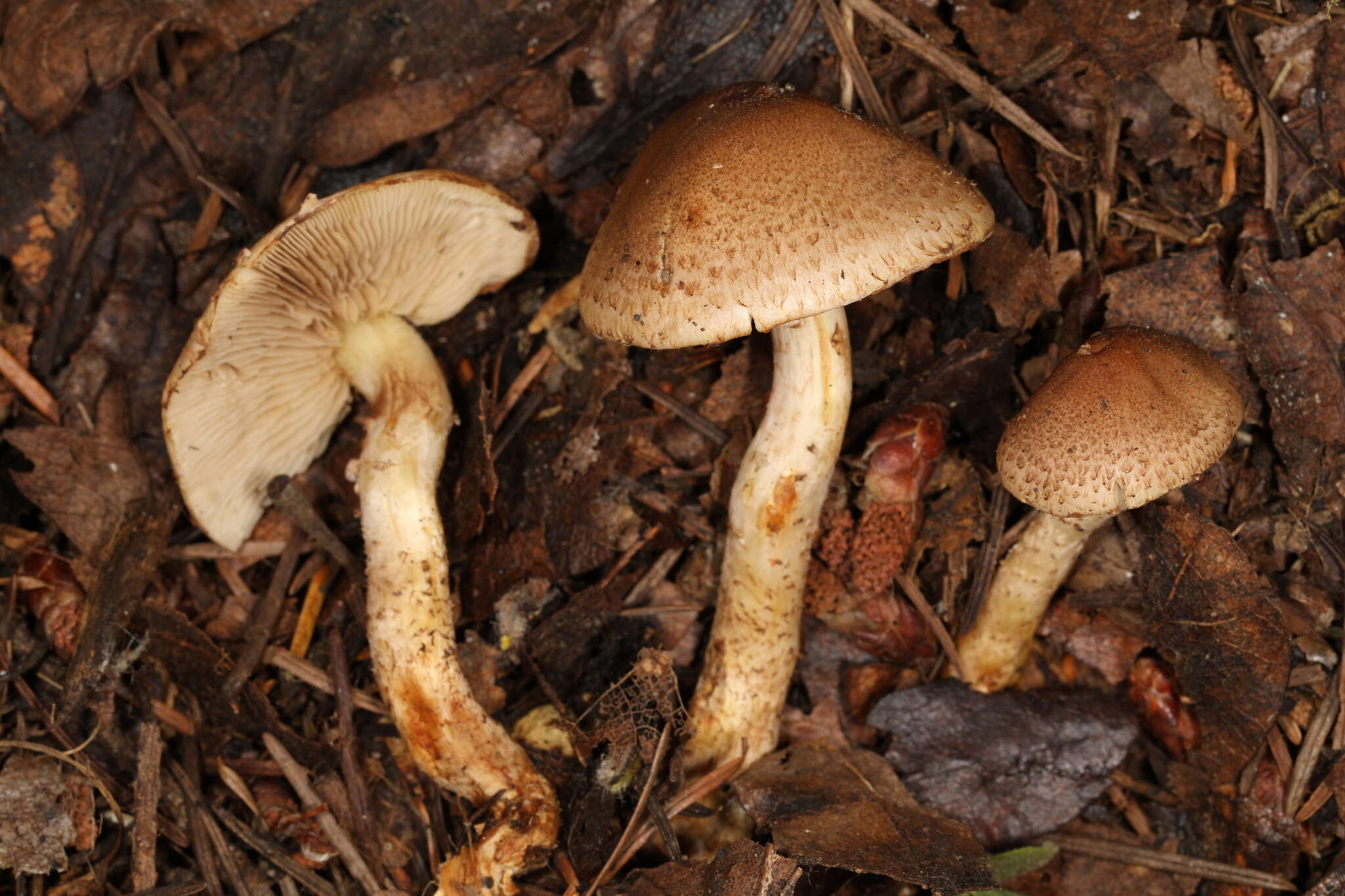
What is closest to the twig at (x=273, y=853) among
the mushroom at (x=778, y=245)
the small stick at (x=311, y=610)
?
the small stick at (x=311, y=610)

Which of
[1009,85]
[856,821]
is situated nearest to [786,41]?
[1009,85]

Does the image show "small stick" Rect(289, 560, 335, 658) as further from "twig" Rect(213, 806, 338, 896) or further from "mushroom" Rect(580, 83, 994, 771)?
"mushroom" Rect(580, 83, 994, 771)

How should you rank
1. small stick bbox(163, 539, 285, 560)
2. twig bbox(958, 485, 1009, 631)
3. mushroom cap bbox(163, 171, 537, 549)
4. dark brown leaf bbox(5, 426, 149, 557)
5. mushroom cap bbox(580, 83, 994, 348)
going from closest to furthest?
mushroom cap bbox(580, 83, 994, 348)
mushroom cap bbox(163, 171, 537, 549)
twig bbox(958, 485, 1009, 631)
dark brown leaf bbox(5, 426, 149, 557)
small stick bbox(163, 539, 285, 560)


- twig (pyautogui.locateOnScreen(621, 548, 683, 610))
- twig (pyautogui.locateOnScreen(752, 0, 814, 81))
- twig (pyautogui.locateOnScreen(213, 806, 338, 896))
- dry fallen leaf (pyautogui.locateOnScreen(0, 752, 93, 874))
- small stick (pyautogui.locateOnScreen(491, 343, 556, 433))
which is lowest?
twig (pyautogui.locateOnScreen(213, 806, 338, 896))

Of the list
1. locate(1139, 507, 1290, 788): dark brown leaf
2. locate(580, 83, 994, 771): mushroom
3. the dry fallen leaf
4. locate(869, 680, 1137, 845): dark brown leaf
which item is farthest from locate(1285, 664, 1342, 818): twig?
the dry fallen leaf

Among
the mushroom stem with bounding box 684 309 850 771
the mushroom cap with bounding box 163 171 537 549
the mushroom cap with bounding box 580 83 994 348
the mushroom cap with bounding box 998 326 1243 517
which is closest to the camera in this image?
the mushroom cap with bounding box 580 83 994 348

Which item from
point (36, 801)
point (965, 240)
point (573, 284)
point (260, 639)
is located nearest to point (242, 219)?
point (573, 284)

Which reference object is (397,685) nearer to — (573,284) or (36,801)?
(36,801)

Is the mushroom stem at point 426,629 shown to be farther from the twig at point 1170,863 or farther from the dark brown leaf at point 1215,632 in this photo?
the dark brown leaf at point 1215,632
